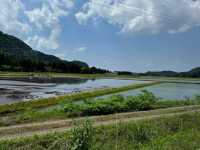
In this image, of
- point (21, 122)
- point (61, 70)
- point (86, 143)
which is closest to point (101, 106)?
point (21, 122)

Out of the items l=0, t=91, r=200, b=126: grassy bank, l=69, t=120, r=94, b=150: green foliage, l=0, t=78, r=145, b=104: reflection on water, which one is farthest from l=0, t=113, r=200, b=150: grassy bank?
l=0, t=78, r=145, b=104: reflection on water

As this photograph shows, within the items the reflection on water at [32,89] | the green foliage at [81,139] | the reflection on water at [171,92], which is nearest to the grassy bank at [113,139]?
the green foliage at [81,139]

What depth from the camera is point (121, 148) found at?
31.6 ft

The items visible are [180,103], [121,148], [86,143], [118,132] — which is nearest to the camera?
[86,143]

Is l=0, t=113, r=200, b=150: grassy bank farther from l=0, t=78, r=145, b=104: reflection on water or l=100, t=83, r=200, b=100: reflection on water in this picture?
l=100, t=83, r=200, b=100: reflection on water

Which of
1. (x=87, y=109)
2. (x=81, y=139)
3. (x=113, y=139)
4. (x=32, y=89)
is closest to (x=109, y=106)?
(x=87, y=109)

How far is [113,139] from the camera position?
11.0m

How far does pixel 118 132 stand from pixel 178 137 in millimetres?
2299

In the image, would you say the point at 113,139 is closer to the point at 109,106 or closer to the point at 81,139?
the point at 81,139

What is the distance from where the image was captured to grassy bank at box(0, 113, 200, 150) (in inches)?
332

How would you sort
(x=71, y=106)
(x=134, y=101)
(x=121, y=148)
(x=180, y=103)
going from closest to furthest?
(x=121, y=148), (x=71, y=106), (x=134, y=101), (x=180, y=103)

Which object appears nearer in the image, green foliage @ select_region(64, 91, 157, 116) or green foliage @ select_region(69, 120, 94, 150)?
green foliage @ select_region(69, 120, 94, 150)

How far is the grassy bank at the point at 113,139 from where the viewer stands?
844cm

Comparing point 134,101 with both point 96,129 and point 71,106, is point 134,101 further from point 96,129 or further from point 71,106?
point 96,129
